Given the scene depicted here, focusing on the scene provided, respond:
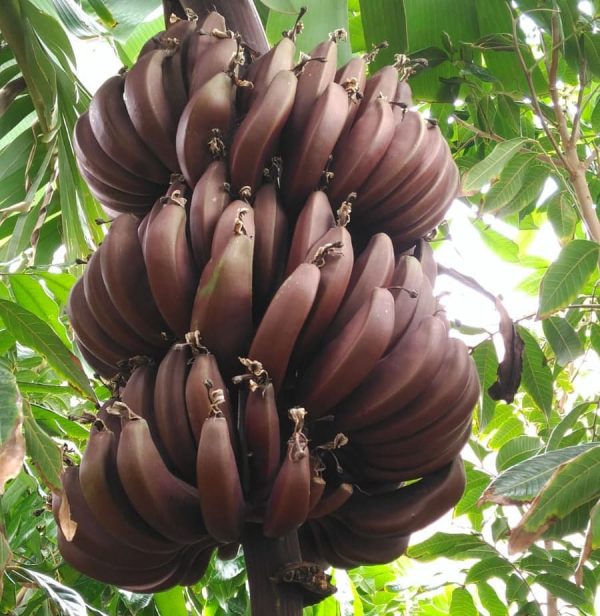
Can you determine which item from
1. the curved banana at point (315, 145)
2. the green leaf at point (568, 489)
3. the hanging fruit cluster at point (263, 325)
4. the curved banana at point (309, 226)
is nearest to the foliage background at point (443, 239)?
the green leaf at point (568, 489)

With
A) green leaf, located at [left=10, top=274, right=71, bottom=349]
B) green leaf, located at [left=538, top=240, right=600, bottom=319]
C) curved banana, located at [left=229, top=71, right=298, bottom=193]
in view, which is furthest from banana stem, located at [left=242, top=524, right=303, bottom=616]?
green leaf, located at [left=10, top=274, right=71, bottom=349]

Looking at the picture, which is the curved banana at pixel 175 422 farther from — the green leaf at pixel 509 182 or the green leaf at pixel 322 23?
the green leaf at pixel 509 182

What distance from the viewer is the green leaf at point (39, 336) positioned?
44.6 inches

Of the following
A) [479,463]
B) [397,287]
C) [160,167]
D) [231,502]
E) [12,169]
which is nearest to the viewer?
[231,502]

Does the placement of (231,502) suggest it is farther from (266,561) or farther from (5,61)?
(5,61)

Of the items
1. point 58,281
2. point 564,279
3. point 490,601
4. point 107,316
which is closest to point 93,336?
point 107,316

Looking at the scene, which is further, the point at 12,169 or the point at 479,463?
the point at 479,463

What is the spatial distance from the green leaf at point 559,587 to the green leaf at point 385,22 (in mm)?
1118

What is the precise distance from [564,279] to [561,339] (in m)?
0.28

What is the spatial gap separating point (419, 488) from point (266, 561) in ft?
0.70

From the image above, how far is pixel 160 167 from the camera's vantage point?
44.8 inches

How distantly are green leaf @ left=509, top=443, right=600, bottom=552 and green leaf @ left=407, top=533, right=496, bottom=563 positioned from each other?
2.16 feet

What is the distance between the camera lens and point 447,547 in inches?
61.7

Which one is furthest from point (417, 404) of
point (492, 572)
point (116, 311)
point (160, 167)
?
point (492, 572)
